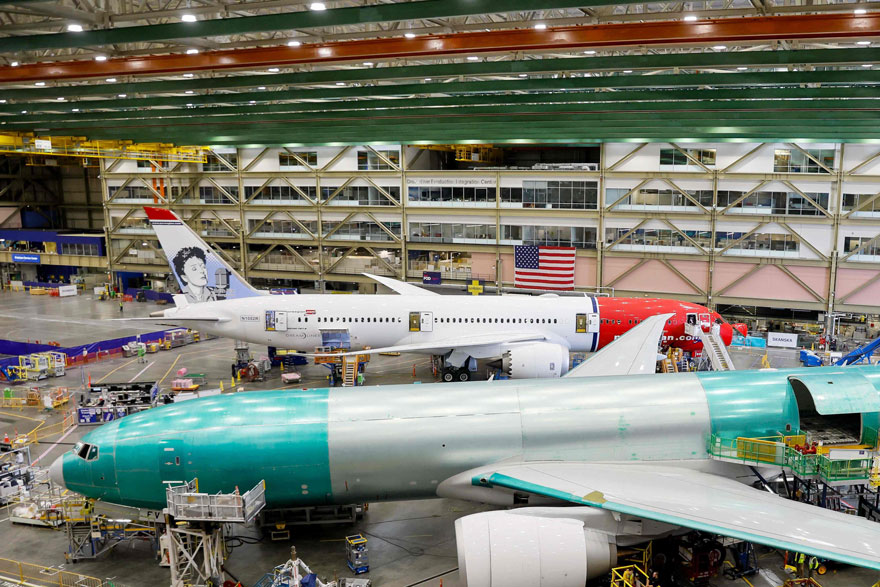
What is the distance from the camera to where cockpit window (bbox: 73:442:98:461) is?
18297 mm

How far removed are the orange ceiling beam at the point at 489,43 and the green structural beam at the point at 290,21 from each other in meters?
3.81

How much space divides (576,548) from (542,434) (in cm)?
385

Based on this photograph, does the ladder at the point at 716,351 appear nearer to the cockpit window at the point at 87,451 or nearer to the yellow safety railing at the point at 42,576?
the cockpit window at the point at 87,451

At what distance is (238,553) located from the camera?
19734 millimetres

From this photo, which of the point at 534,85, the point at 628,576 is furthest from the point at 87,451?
the point at 534,85

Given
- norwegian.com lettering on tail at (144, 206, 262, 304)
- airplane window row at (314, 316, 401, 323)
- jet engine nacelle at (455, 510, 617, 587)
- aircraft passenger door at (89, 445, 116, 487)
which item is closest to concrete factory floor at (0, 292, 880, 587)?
aircraft passenger door at (89, 445, 116, 487)

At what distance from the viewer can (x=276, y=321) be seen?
119 ft

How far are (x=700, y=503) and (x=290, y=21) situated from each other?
57.9 feet

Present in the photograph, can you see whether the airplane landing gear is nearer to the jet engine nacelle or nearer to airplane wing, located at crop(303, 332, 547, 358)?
airplane wing, located at crop(303, 332, 547, 358)

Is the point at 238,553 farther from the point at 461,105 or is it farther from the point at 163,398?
the point at 461,105

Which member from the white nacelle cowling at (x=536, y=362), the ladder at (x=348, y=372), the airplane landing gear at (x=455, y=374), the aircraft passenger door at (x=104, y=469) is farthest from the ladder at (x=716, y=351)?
the aircraft passenger door at (x=104, y=469)

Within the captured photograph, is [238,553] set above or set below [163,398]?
below

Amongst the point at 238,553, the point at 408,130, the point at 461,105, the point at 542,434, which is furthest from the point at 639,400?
the point at 408,130

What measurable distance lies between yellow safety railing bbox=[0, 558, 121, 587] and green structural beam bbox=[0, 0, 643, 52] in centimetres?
1608
